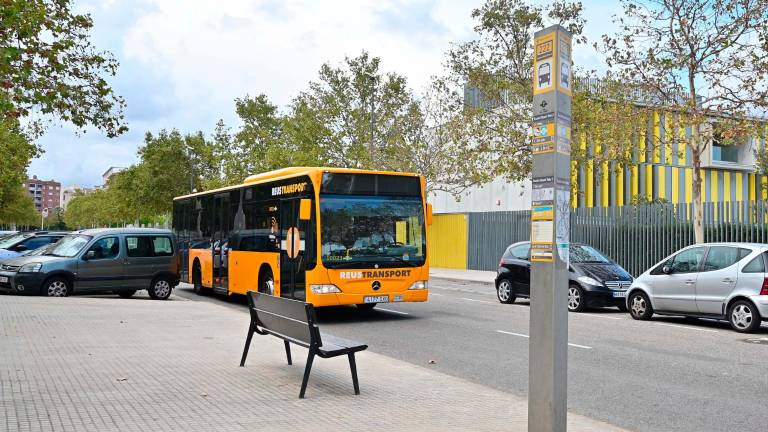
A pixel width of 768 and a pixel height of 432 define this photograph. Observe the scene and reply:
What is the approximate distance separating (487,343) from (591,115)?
18.5 metres

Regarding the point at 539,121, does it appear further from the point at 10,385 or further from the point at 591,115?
the point at 591,115

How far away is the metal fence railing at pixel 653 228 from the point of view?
2209 centimetres

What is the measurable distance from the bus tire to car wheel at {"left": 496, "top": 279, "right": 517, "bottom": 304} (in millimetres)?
6333

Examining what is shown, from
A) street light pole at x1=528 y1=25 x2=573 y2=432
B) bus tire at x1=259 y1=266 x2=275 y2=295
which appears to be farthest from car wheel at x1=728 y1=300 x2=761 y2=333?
street light pole at x1=528 y1=25 x2=573 y2=432

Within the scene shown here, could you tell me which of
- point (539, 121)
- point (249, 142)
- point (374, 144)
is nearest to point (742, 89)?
point (539, 121)

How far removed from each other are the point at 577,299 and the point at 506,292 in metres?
2.19

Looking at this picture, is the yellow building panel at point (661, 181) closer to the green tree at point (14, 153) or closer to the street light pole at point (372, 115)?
the street light pole at point (372, 115)

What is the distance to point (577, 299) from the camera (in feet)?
54.9

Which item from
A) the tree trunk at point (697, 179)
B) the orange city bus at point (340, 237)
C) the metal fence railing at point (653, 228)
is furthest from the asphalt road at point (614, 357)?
the metal fence railing at point (653, 228)

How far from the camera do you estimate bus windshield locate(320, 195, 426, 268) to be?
13.5 m

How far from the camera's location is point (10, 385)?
7.14m

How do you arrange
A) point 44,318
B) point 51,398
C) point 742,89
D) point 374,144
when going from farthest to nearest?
point 374,144 < point 742,89 < point 44,318 < point 51,398

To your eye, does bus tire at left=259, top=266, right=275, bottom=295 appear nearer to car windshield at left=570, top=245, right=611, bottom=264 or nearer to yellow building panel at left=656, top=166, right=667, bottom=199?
car windshield at left=570, top=245, right=611, bottom=264

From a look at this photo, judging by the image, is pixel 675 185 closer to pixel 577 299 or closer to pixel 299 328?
pixel 577 299
